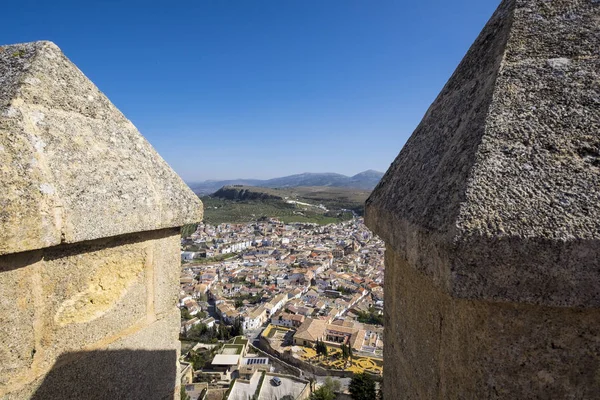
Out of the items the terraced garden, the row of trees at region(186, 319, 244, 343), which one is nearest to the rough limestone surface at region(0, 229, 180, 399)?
the terraced garden

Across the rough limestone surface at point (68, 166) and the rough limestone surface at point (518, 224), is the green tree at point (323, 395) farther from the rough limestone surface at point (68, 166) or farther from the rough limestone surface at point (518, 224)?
the rough limestone surface at point (518, 224)

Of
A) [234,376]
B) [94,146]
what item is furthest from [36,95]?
[234,376]

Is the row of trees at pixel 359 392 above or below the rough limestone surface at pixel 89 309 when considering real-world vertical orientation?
below

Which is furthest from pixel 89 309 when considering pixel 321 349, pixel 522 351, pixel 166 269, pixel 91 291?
pixel 321 349

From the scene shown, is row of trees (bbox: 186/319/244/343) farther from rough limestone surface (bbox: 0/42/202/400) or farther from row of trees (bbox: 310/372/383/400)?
rough limestone surface (bbox: 0/42/202/400)

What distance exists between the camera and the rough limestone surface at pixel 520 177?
0.93 m

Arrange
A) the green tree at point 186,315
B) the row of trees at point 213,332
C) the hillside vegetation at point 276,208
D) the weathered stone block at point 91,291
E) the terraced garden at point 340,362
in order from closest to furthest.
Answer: the weathered stone block at point 91,291, the terraced garden at point 340,362, the row of trees at point 213,332, the green tree at point 186,315, the hillside vegetation at point 276,208

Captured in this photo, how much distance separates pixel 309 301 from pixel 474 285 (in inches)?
1627

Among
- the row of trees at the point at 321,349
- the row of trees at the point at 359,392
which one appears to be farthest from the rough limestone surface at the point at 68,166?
the row of trees at the point at 321,349

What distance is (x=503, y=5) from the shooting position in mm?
1583

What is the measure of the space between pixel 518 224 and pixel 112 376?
1.93 meters

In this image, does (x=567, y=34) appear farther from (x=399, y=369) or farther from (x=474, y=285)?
(x=399, y=369)

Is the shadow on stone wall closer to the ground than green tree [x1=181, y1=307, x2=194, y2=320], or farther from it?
farther from it

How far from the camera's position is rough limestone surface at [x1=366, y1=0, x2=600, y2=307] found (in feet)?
3.04
